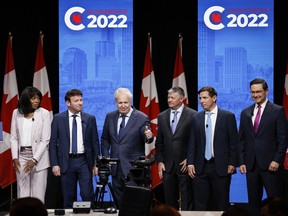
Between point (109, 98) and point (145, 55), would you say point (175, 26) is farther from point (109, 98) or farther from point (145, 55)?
point (109, 98)

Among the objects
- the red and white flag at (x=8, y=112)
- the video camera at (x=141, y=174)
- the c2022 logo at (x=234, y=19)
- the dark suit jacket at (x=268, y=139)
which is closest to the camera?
the video camera at (x=141, y=174)

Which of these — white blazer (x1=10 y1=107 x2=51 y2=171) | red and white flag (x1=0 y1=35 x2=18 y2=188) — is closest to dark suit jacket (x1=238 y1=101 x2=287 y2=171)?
white blazer (x1=10 y1=107 x2=51 y2=171)

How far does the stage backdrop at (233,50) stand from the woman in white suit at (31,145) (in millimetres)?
2671

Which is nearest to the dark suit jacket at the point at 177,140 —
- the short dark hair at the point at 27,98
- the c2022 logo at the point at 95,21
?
the short dark hair at the point at 27,98

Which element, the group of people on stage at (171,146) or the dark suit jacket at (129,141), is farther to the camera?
the dark suit jacket at (129,141)

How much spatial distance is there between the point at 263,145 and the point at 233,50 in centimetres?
251

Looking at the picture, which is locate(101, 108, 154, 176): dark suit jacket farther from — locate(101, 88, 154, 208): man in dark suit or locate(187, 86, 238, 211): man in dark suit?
locate(187, 86, 238, 211): man in dark suit

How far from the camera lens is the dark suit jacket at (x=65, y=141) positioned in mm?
6965

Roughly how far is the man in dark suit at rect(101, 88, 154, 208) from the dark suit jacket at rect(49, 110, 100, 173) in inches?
7.2

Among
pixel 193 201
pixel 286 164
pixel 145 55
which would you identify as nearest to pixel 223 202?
pixel 193 201

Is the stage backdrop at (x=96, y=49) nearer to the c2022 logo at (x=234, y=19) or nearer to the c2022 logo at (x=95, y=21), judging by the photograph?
the c2022 logo at (x=95, y=21)

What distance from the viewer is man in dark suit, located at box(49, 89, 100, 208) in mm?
6953

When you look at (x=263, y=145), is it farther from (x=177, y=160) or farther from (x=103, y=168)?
(x=103, y=168)

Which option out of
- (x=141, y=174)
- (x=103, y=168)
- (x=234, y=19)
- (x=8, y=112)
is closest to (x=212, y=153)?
(x=141, y=174)
